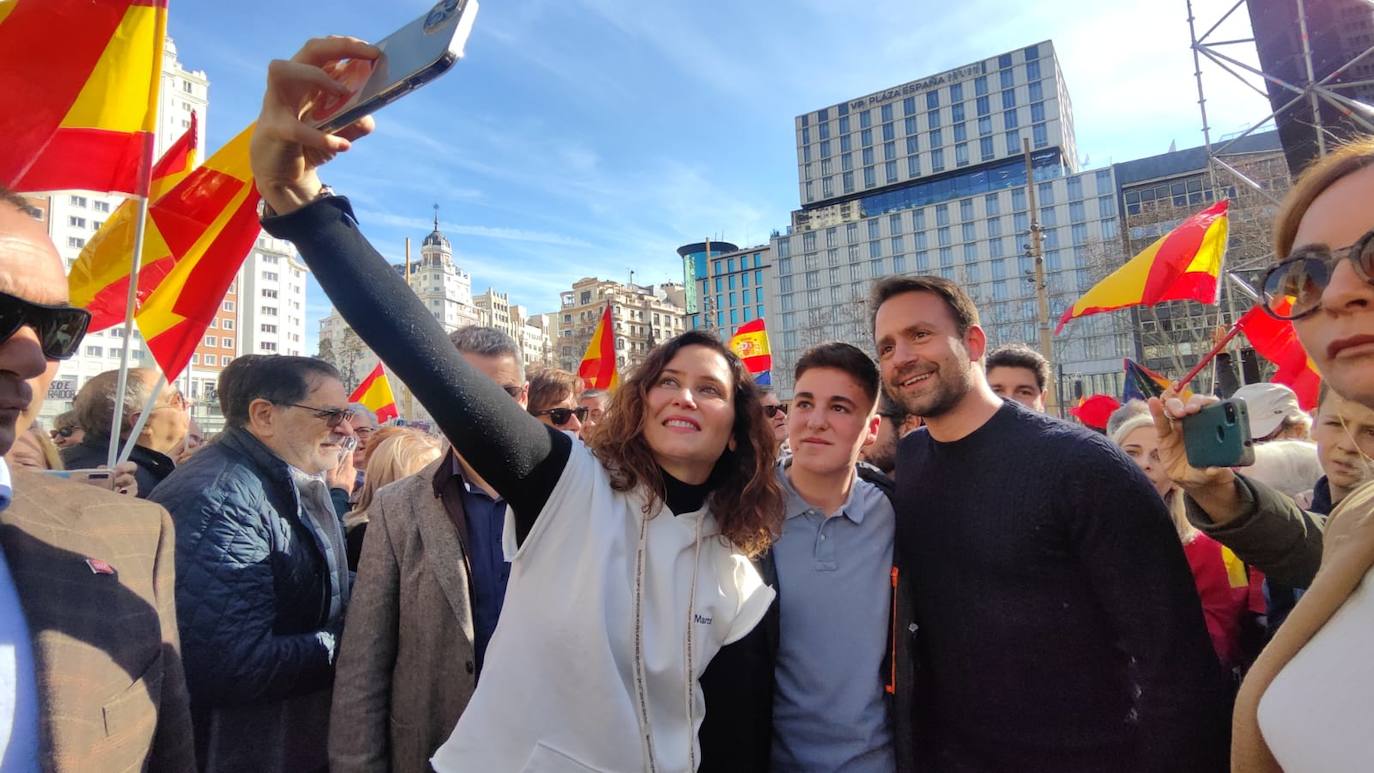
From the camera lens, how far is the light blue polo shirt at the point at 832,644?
226 centimetres

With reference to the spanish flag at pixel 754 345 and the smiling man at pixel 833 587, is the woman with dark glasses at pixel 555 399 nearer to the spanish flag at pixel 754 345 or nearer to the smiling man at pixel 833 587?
the smiling man at pixel 833 587

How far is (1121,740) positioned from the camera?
2.10 m

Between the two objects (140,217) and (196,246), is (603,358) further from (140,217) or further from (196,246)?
(140,217)

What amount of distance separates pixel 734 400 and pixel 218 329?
317 ft

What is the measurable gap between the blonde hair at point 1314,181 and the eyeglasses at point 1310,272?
4 cm

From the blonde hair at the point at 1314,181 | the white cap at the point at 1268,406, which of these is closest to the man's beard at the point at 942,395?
the blonde hair at the point at 1314,181

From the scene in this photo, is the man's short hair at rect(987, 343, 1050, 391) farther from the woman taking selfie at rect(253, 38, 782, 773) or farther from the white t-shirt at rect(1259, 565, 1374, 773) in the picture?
the white t-shirt at rect(1259, 565, 1374, 773)

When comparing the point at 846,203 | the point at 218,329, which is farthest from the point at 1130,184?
the point at 218,329

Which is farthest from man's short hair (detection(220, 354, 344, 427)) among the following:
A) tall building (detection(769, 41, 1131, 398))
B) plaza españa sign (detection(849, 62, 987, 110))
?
plaza españa sign (detection(849, 62, 987, 110))

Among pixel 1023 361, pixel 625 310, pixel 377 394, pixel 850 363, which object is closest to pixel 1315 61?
pixel 1023 361

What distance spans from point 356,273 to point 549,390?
3367 mm

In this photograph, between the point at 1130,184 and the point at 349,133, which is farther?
the point at 1130,184

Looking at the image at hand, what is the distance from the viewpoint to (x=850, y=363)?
288cm

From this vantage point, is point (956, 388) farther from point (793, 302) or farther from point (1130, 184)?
point (793, 302)
